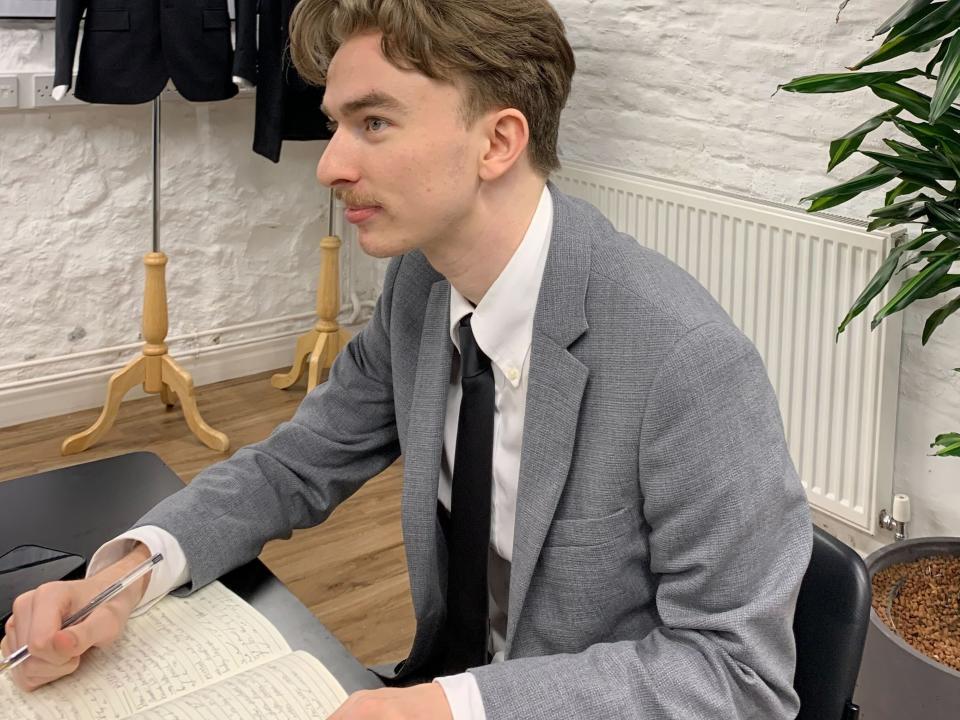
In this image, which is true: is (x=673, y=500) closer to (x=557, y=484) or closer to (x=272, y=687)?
(x=557, y=484)

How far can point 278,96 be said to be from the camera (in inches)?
144

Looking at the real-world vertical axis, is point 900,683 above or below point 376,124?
below

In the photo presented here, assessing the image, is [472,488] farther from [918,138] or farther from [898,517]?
[898,517]

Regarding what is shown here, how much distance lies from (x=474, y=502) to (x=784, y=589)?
0.37 metres

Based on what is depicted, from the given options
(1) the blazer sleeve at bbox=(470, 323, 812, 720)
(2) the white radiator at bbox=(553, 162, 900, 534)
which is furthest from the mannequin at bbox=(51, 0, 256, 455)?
(1) the blazer sleeve at bbox=(470, 323, 812, 720)

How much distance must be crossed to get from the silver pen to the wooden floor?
1424 mm

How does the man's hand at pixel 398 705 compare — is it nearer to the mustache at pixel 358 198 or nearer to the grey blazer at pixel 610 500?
the grey blazer at pixel 610 500

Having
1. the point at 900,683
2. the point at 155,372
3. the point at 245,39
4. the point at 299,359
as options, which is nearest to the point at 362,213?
the point at 900,683

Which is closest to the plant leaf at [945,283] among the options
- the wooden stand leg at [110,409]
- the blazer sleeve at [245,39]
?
the blazer sleeve at [245,39]

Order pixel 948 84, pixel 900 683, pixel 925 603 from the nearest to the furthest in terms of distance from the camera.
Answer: pixel 948 84 < pixel 900 683 < pixel 925 603

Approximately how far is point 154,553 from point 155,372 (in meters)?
2.70

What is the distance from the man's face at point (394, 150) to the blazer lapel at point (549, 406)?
13cm

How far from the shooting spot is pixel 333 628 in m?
2.61

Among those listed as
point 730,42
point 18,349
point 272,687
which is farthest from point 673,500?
point 18,349
